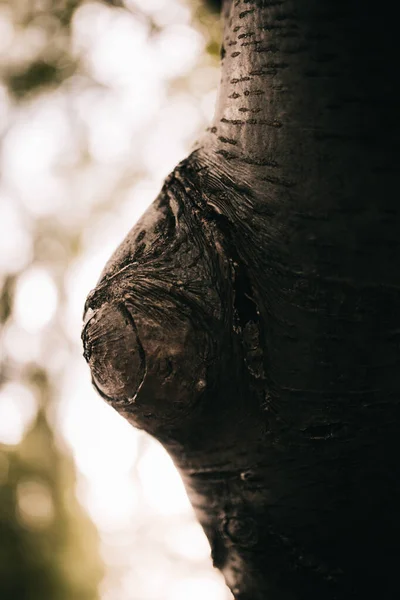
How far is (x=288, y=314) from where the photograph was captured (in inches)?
16.4

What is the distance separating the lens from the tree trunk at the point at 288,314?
409 mm

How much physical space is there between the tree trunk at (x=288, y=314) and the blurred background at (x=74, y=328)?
279 centimetres

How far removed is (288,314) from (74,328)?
3.27 meters

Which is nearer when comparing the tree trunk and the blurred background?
the tree trunk

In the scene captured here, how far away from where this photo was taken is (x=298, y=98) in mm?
423

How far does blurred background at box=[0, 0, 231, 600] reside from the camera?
3299 millimetres

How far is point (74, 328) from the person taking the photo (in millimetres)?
3596

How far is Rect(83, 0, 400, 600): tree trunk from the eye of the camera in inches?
16.1

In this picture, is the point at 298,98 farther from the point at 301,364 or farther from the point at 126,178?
the point at 126,178

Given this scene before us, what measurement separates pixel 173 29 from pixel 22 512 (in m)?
2.58

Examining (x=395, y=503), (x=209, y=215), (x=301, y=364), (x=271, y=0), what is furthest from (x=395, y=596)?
(x=271, y=0)

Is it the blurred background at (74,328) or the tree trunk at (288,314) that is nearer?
the tree trunk at (288,314)

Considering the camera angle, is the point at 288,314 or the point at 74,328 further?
the point at 74,328

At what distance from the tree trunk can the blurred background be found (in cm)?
279
